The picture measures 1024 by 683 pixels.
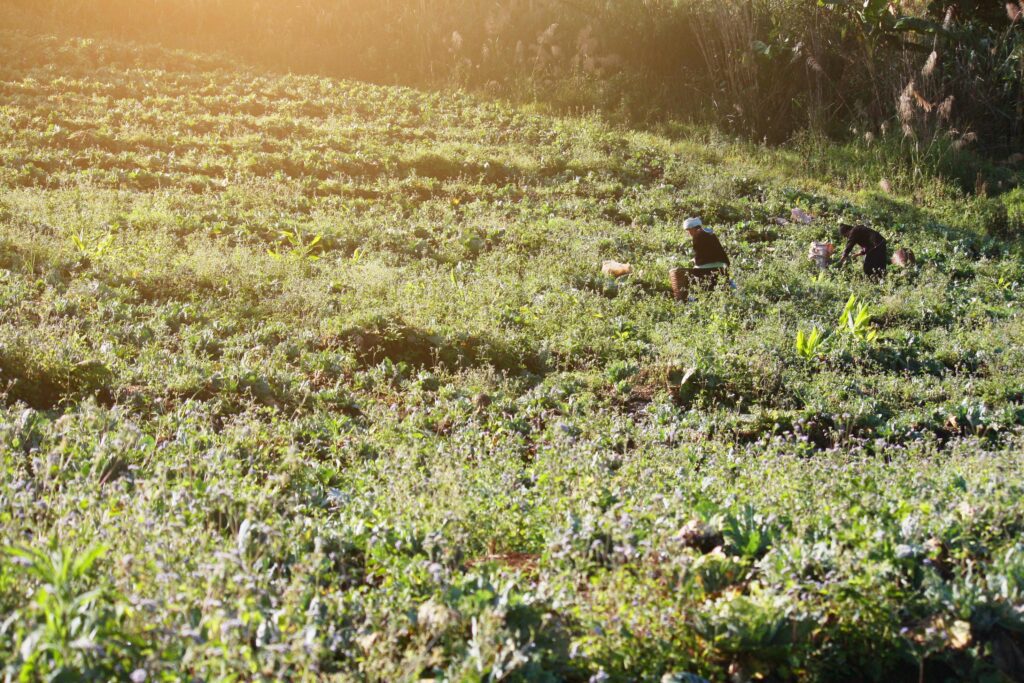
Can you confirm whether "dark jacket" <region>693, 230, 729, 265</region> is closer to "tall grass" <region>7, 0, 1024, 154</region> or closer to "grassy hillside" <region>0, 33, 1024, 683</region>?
"grassy hillside" <region>0, 33, 1024, 683</region>

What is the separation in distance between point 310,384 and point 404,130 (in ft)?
29.0

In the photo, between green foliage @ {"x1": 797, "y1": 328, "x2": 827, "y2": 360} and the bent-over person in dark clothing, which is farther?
the bent-over person in dark clothing

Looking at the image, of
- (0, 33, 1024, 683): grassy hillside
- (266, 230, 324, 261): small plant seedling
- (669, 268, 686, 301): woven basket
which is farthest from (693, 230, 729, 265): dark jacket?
(266, 230, 324, 261): small plant seedling

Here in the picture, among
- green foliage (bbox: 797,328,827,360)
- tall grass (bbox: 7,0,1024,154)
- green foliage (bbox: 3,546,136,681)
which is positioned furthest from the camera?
tall grass (bbox: 7,0,1024,154)

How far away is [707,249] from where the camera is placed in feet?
29.9

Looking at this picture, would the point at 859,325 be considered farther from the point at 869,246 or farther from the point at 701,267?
the point at 869,246

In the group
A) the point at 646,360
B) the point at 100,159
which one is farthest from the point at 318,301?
the point at 100,159

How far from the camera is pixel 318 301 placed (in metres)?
7.66

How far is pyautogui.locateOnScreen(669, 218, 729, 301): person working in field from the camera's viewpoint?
870 centimetres

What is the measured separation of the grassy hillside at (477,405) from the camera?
8.86 feet

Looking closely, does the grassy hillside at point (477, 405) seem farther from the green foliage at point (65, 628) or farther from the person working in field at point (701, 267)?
the person working in field at point (701, 267)

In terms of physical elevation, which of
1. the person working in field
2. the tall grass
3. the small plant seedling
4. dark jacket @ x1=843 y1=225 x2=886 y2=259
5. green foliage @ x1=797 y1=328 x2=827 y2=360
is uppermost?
the tall grass

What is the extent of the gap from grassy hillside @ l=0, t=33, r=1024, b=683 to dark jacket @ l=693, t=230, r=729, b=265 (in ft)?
1.06

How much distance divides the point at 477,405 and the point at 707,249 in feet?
13.6
